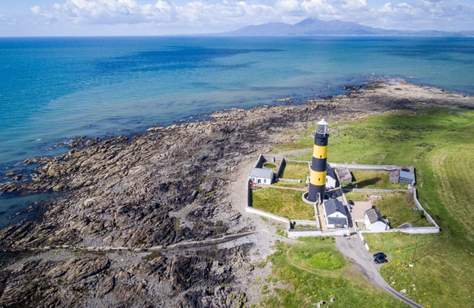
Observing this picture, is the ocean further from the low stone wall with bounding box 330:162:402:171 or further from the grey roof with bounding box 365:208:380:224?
the grey roof with bounding box 365:208:380:224

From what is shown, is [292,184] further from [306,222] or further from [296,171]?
[306,222]

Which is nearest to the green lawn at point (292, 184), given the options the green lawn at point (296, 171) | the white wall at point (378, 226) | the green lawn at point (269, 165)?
the green lawn at point (296, 171)

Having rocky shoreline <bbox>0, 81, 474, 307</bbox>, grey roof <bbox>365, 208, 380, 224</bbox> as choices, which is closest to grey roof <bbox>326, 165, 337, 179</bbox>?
grey roof <bbox>365, 208, 380, 224</bbox>

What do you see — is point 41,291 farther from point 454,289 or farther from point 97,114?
point 97,114

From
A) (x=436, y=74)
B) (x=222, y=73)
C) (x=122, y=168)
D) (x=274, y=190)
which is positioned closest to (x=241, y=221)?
(x=274, y=190)

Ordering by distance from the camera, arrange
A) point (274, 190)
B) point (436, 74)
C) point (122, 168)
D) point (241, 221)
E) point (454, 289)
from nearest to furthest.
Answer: point (454, 289), point (241, 221), point (274, 190), point (122, 168), point (436, 74)

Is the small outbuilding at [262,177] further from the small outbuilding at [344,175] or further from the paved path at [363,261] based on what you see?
the paved path at [363,261]

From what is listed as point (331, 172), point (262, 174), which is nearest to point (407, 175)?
point (331, 172)
